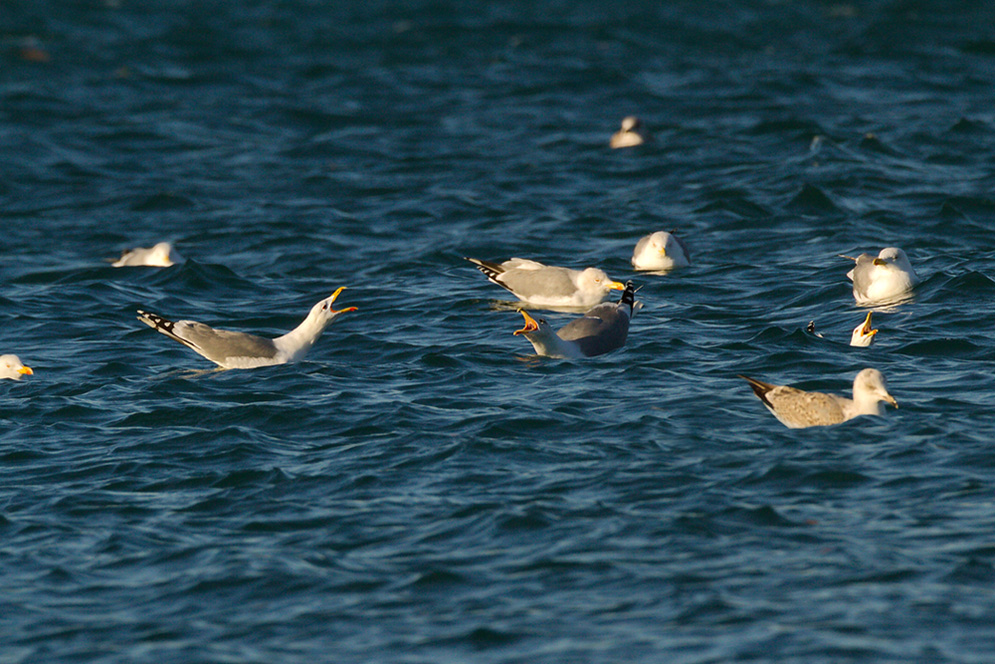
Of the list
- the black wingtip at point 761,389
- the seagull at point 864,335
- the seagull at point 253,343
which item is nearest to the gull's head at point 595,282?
the seagull at point 864,335

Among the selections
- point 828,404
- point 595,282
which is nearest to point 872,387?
point 828,404

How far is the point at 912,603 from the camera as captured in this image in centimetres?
823

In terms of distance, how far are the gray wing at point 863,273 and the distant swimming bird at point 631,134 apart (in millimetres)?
8173

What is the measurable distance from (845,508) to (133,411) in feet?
20.0

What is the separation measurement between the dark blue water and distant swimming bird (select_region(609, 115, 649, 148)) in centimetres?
43

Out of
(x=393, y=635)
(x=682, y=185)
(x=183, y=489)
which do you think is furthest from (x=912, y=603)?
(x=682, y=185)

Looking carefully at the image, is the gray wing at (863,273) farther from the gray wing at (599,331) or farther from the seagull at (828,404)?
the seagull at (828,404)

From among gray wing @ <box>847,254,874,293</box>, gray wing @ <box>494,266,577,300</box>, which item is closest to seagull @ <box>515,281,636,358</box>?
gray wing @ <box>494,266,577,300</box>

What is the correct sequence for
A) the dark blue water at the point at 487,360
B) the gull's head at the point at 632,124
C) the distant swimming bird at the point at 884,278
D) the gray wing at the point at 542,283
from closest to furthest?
the dark blue water at the point at 487,360 < the distant swimming bird at the point at 884,278 < the gray wing at the point at 542,283 < the gull's head at the point at 632,124

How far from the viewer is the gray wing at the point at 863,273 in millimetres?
15242

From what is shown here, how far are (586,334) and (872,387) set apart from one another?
350 cm

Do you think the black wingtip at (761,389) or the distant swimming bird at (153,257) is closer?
the black wingtip at (761,389)

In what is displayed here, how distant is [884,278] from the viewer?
15.1 metres

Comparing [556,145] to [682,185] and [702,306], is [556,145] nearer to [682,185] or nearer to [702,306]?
[682,185]
